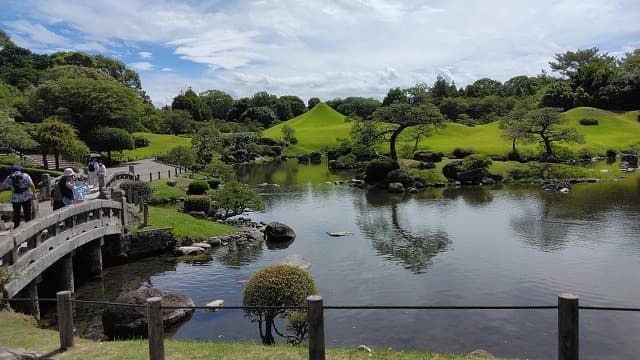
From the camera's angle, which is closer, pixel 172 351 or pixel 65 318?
pixel 65 318

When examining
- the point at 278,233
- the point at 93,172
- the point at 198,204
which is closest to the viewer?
the point at 278,233

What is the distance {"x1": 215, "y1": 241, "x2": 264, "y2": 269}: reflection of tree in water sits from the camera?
915 inches

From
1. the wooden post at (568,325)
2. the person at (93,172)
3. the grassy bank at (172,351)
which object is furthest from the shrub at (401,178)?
the wooden post at (568,325)

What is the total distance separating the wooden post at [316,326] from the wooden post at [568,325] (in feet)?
12.4

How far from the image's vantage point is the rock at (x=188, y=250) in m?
24.3

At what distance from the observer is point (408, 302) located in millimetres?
17422

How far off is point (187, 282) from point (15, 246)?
7734 mm

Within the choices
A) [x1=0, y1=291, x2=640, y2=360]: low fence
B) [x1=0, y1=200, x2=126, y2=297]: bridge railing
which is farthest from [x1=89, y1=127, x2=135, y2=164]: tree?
[x1=0, y1=291, x2=640, y2=360]: low fence

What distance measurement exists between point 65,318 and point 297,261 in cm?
1285

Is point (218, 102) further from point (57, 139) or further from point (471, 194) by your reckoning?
point (471, 194)

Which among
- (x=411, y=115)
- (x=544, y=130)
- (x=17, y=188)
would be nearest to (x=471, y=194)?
(x=411, y=115)

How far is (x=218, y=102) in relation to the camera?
14062 cm

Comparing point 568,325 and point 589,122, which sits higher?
point 589,122

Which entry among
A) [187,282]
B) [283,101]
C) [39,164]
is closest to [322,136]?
[283,101]
